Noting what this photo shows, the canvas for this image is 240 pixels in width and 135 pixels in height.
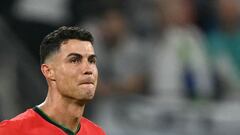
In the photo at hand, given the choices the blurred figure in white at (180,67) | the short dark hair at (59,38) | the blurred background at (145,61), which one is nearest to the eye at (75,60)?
the short dark hair at (59,38)

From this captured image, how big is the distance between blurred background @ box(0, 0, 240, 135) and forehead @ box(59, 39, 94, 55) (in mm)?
3341

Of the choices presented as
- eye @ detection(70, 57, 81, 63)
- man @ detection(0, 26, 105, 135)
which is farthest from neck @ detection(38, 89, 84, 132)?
eye @ detection(70, 57, 81, 63)

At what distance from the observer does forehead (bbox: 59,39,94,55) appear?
4.42 meters

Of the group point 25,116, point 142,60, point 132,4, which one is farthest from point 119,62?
point 25,116

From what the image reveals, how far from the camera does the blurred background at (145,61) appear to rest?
26.0 ft

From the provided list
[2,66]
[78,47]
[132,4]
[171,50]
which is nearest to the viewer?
[78,47]

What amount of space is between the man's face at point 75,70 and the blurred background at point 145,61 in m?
A: 3.32

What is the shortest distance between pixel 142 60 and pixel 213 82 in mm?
878

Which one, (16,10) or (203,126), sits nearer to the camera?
(203,126)

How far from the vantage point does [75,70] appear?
14.4ft

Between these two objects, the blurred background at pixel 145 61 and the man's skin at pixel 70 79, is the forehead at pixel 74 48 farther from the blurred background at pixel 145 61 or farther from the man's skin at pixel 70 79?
the blurred background at pixel 145 61

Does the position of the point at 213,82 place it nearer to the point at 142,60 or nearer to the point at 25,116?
the point at 142,60

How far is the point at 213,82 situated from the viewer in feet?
27.5

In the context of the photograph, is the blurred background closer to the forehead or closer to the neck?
the neck
